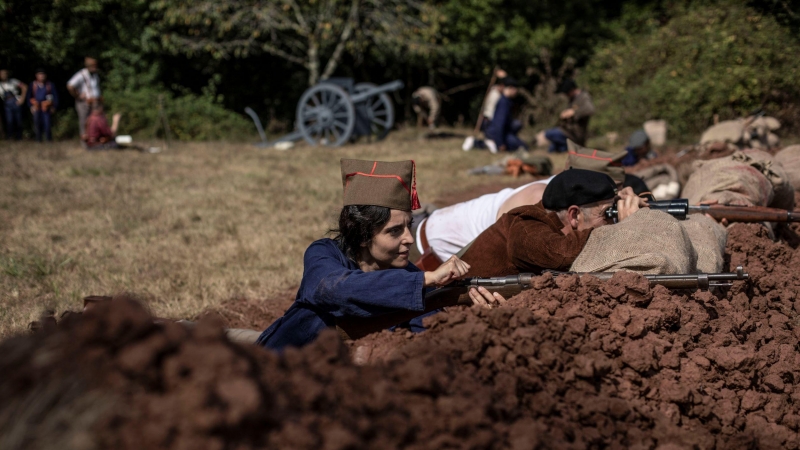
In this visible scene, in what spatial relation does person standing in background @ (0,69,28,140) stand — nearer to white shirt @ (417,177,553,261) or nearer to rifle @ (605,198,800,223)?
white shirt @ (417,177,553,261)

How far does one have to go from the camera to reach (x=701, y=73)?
1506 cm

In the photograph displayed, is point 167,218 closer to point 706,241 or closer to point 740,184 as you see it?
point 740,184

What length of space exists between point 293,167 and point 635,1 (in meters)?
12.7

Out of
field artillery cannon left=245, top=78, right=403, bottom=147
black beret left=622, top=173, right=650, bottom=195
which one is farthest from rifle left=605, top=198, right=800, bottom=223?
field artillery cannon left=245, top=78, right=403, bottom=147

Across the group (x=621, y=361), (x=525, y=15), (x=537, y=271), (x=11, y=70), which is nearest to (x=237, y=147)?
(x=11, y=70)

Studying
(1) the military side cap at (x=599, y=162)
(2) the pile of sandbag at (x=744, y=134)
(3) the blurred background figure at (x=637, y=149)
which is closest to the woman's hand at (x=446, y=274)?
(1) the military side cap at (x=599, y=162)

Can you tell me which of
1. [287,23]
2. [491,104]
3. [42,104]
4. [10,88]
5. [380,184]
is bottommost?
[42,104]

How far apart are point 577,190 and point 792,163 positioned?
15.3 ft

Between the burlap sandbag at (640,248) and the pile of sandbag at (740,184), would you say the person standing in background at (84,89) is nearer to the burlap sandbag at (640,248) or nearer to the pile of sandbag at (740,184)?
the pile of sandbag at (740,184)

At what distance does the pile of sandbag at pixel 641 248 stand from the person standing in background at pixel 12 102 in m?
14.4

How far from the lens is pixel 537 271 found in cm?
384

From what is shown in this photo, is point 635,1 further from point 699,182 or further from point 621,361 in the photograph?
point 621,361

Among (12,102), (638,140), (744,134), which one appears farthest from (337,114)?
(744,134)

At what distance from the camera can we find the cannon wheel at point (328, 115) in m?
14.8
